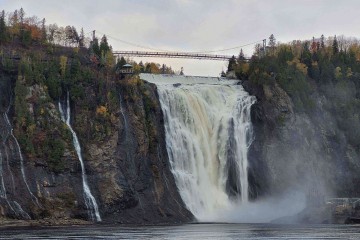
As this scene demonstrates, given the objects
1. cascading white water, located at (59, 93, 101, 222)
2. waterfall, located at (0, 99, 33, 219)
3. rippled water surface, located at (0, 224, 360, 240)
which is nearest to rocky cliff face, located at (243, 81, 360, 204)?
cascading white water, located at (59, 93, 101, 222)

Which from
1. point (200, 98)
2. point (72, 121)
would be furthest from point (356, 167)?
point (72, 121)

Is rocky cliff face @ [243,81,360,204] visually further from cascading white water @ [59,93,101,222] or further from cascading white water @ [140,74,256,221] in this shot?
cascading white water @ [59,93,101,222]

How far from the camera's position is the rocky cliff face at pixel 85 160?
120m

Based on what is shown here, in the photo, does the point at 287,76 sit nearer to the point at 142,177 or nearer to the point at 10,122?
the point at 142,177

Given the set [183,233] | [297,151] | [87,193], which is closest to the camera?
[183,233]

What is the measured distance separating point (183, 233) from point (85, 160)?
31994 mm

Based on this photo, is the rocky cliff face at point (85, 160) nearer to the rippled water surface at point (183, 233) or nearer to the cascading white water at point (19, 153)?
the cascading white water at point (19, 153)

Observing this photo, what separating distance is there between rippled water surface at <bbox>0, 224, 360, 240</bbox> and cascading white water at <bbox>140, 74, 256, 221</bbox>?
23.6 meters

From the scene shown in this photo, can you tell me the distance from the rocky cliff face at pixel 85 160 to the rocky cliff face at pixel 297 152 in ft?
62.9

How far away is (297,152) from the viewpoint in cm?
15088

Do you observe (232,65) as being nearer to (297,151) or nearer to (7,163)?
(297,151)

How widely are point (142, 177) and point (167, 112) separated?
15.6 metres

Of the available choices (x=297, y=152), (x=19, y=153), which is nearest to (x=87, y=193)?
(x=19, y=153)

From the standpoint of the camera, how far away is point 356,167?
155 meters
